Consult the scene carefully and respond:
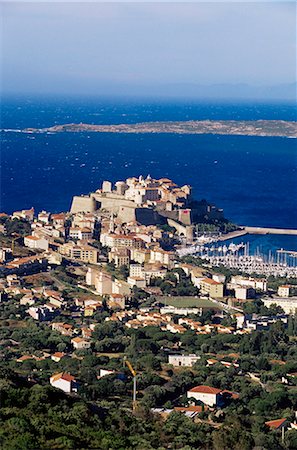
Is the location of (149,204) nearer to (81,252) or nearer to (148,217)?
(148,217)

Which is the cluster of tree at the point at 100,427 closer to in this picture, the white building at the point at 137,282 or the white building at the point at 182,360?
the white building at the point at 182,360

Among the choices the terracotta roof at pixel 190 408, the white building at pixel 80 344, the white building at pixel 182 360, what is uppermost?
the terracotta roof at pixel 190 408

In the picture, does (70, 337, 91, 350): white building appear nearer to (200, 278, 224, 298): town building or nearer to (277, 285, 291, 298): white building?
(200, 278, 224, 298): town building

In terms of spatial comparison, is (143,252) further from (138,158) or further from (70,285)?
(138,158)

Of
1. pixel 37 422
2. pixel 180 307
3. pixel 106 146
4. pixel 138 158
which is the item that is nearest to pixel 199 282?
pixel 180 307

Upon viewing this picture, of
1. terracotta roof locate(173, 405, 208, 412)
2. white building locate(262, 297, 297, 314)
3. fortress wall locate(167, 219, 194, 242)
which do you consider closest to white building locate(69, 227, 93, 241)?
fortress wall locate(167, 219, 194, 242)

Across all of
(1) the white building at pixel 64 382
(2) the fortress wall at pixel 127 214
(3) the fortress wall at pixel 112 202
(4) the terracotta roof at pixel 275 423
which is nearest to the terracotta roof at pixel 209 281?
(2) the fortress wall at pixel 127 214
